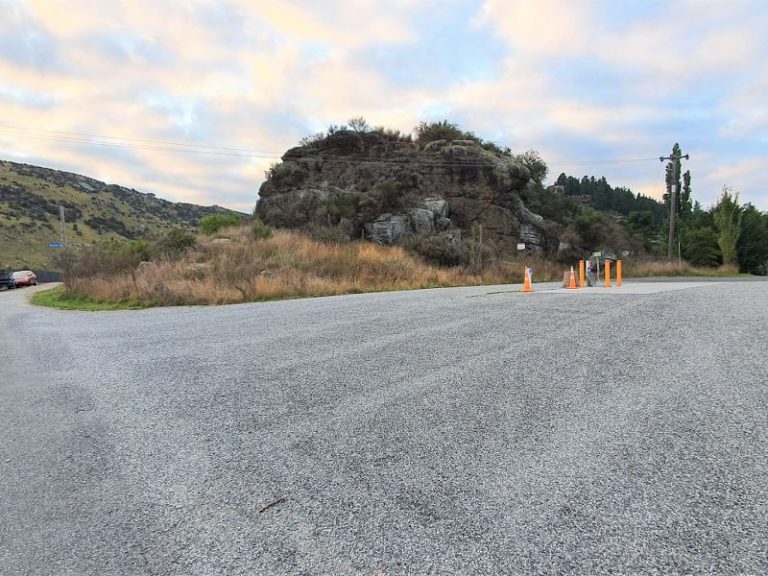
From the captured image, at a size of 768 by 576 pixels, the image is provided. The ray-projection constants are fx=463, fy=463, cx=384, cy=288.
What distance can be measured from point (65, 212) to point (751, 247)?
77.4 meters

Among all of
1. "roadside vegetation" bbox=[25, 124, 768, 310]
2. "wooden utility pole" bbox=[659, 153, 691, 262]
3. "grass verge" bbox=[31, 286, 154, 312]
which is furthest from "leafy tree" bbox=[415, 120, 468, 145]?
"grass verge" bbox=[31, 286, 154, 312]

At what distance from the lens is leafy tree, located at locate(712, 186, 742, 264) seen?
110 feet

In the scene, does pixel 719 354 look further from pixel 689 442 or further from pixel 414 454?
pixel 414 454

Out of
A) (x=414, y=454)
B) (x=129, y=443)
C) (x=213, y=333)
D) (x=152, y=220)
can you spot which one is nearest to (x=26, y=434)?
(x=129, y=443)

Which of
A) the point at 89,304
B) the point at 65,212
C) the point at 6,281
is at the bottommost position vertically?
the point at 89,304

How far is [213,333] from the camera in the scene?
26.1 feet

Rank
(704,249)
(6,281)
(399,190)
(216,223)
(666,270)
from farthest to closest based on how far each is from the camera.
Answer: (6,281), (704,249), (399,190), (216,223), (666,270)

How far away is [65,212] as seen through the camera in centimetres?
6381

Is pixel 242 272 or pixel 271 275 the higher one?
pixel 242 272

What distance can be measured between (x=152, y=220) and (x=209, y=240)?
59.5m

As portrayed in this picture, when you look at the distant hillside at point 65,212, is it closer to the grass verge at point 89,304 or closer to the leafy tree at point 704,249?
the grass verge at point 89,304

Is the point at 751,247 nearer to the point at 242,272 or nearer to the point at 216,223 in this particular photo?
the point at 242,272

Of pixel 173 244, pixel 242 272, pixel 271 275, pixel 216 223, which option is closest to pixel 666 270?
pixel 271 275

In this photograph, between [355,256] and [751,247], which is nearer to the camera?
[355,256]
